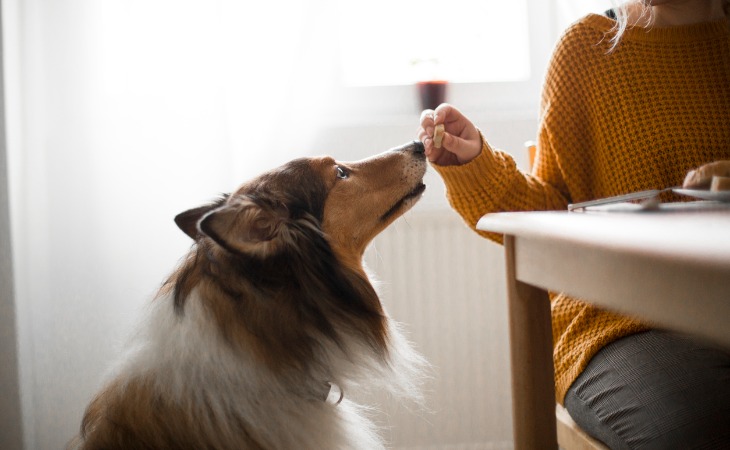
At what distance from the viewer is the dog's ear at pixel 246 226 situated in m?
0.99

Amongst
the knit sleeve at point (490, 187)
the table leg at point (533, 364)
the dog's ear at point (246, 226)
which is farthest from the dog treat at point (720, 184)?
the dog's ear at point (246, 226)

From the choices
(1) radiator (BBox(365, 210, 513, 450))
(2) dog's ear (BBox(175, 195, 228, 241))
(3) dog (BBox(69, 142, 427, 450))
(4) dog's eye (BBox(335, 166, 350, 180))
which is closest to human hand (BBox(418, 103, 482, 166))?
(4) dog's eye (BBox(335, 166, 350, 180))

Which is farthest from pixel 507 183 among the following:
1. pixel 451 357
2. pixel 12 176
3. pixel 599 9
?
pixel 12 176

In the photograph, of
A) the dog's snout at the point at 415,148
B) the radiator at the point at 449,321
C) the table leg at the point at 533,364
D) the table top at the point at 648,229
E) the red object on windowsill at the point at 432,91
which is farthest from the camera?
the red object on windowsill at the point at 432,91

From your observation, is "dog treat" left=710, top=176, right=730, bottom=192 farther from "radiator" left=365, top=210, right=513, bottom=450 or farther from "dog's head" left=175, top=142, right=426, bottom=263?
"radiator" left=365, top=210, right=513, bottom=450

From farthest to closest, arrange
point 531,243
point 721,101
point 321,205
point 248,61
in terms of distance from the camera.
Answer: point 248,61, point 721,101, point 321,205, point 531,243

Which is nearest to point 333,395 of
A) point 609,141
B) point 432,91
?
point 609,141

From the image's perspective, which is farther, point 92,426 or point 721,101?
point 721,101

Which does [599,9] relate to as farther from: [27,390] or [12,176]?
[27,390]

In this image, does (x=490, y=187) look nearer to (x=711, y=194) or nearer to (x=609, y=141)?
(x=609, y=141)

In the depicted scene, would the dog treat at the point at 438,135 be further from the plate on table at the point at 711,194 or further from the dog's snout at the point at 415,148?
the plate on table at the point at 711,194

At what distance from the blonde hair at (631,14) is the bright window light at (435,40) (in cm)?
88

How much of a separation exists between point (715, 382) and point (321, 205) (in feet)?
2.49

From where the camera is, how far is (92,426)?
1.06m
